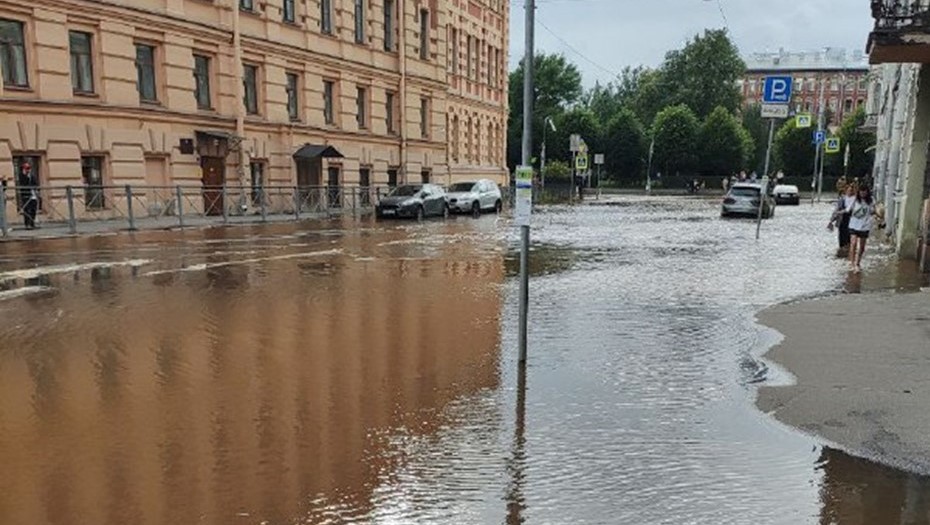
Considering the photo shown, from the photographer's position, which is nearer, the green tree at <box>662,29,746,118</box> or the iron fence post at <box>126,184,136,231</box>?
the iron fence post at <box>126,184,136,231</box>

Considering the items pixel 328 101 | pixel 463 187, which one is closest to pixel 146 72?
pixel 328 101

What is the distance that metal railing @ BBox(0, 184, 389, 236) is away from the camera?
71.6 ft

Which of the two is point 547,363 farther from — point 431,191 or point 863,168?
point 863,168

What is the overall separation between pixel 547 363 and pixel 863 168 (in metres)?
76.6

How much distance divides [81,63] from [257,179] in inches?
327

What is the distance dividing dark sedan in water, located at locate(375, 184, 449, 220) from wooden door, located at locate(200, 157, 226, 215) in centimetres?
613

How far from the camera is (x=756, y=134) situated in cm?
9844

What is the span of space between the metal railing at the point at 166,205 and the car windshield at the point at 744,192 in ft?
54.1

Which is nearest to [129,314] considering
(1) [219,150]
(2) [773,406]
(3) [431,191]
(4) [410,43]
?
(2) [773,406]

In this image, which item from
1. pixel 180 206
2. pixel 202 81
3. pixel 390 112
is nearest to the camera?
pixel 180 206

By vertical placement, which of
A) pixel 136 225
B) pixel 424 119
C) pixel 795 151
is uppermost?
pixel 424 119

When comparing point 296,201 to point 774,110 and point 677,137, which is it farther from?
point 677,137

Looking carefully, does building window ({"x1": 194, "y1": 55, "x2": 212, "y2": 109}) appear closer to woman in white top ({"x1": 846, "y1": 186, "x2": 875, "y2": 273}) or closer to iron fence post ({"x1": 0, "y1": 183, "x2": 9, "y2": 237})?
iron fence post ({"x1": 0, "y1": 183, "x2": 9, "y2": 237})

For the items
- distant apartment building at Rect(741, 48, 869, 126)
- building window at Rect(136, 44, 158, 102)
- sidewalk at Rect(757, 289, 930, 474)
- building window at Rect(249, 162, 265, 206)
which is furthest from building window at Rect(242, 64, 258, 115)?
distant apartment building at Rect(741, 48, 869, 126)
